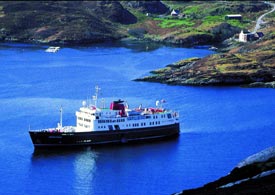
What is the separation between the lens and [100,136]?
9000 centimetres

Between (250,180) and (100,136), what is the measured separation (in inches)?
1146

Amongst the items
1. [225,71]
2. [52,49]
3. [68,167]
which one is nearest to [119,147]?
[68,167]

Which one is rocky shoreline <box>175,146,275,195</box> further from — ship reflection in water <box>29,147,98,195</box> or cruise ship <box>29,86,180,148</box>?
cruise ship <box>29,86,180,148</box>

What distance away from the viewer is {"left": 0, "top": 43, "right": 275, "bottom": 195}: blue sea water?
77250mm

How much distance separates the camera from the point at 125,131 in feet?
300

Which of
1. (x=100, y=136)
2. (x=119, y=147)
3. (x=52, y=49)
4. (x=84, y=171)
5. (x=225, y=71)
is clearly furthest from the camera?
(x=52, y=49)

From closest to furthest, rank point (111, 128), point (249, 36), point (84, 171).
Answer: point (84, 171) → point (111, 128) → point (249, 36)

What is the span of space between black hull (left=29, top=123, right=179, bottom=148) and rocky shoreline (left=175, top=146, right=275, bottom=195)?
2074cm

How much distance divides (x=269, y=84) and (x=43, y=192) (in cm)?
6234

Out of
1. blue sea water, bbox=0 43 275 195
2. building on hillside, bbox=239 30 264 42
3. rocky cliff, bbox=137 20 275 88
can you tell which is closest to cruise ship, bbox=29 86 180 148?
blue sea water, bbox=0 43 275 195

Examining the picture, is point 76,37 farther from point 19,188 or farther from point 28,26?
point 19,188

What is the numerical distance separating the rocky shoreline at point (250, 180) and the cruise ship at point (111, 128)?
20.8 metres

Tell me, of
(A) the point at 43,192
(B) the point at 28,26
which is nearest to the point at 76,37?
(B) the point at 28,26

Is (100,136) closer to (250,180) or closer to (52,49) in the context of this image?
(250,180)
